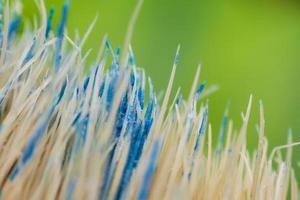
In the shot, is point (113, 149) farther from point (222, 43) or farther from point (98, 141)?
point (222, 43)

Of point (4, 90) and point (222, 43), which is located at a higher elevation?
point (222, 43)

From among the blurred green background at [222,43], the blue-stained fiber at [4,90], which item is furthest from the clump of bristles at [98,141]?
the blurred green background at [222,43]

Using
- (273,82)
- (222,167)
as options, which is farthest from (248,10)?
(222,167)

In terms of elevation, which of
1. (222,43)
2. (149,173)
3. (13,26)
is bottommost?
(149,173)

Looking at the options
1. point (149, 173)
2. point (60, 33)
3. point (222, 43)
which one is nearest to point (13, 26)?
point (60, 33)

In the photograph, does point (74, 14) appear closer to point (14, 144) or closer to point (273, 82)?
point (273, 82)

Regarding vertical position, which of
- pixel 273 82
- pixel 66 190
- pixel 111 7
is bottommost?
pixel 66 190
